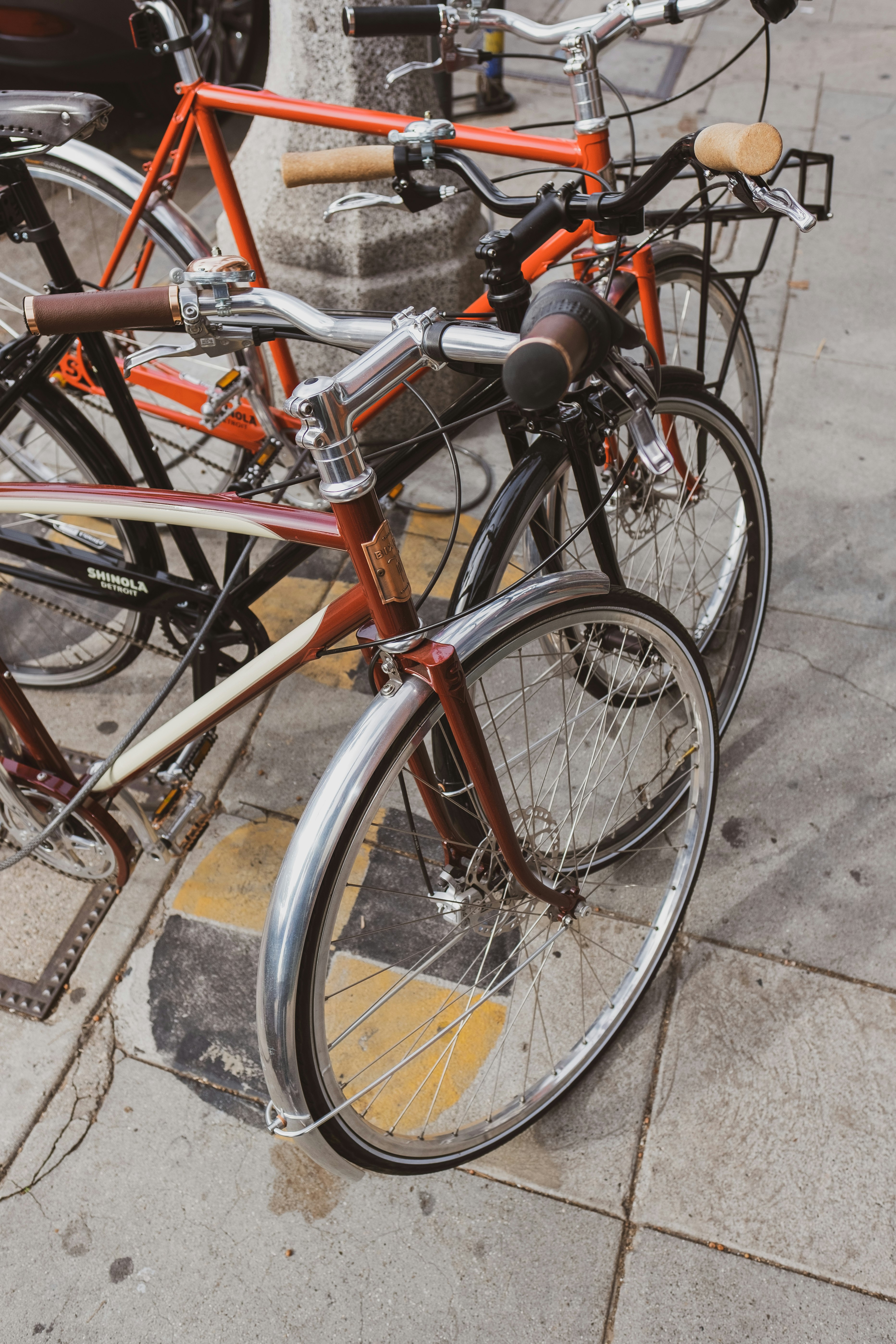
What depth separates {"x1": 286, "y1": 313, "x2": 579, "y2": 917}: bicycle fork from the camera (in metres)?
1.18

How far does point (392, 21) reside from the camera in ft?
6.85

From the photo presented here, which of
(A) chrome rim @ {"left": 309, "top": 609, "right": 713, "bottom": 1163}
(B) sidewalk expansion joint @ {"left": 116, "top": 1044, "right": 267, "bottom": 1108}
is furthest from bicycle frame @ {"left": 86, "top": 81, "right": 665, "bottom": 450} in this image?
(B) sidewalk expansion joint @ {"left": 116, "top": 1044, "right": 267, "bottom": 1108}

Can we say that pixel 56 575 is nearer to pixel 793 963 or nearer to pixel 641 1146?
pixel 641 1146

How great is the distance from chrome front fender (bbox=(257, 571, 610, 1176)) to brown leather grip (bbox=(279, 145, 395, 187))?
2.94ft

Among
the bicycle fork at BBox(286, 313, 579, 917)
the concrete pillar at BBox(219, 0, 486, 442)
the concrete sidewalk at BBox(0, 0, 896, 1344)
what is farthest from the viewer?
the concrete pillar at BBox(219, 0, 486, 442)

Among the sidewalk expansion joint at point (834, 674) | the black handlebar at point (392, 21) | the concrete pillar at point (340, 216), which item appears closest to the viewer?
the black handlebar at point (392, 21)

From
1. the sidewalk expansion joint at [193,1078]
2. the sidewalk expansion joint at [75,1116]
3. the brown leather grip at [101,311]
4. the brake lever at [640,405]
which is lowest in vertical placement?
the sidewalk expansion joint at [193,1078]

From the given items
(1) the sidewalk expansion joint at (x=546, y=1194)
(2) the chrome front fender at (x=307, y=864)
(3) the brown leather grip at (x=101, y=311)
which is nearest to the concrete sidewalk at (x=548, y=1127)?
(1) the sidewalk expansion joint at (x=546, y=1194)

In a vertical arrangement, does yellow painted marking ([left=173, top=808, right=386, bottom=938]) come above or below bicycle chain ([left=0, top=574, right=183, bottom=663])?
below

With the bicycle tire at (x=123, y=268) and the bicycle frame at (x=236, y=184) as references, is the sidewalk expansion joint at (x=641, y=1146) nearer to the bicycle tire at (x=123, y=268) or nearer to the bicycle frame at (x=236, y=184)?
the bicycle frame at (x=236, y=184)

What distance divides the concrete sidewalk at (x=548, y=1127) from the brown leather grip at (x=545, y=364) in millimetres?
1654

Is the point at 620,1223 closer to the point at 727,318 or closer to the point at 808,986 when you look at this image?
the point at 808,986

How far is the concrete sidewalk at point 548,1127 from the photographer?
1832 mm

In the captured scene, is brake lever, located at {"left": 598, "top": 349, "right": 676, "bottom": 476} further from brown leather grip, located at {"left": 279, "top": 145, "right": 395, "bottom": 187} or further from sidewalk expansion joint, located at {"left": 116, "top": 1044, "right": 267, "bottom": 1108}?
sidewalk expansion joint, located at {"left": 116, "top": 1044, "right": 267, "bottom": 1108}
